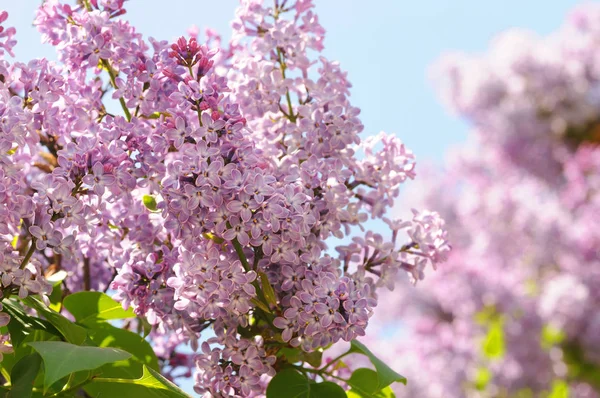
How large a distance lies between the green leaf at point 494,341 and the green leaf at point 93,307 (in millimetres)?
2845

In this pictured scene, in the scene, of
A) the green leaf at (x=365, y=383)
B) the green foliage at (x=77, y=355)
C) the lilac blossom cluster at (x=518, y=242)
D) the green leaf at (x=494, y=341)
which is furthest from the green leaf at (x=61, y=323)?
the green leaf at (x=494, y=341)

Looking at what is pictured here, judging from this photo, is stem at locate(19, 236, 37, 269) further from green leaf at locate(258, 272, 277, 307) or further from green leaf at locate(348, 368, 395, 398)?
green leaf at locate(348, 368, 395, 398)

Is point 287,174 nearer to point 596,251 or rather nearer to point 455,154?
point 596,251

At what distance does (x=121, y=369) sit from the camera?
0.52 metres

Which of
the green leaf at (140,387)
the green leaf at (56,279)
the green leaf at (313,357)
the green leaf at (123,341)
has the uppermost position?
the green leaf at (56,279)

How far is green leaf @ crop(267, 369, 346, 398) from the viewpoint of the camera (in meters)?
0.51

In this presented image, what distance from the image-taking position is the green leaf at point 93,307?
55 cm

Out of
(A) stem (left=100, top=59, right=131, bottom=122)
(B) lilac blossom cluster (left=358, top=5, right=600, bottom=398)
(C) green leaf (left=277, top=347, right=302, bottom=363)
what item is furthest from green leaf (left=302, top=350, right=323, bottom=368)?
(B) lilac blossom cluster (left=358, top=5, right=600, bottom=398)

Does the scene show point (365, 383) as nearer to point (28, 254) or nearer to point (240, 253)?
point (240, 253)

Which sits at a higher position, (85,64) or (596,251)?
(596,251)

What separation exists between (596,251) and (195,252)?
2.96 metres

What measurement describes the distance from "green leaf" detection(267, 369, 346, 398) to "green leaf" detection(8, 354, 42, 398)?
0.16 m

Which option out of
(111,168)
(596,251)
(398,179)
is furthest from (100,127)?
(596,251)

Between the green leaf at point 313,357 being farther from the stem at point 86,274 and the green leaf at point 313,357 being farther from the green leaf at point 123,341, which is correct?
the stem at point 86,274
